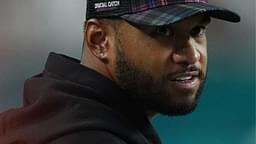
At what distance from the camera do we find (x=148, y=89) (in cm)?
96

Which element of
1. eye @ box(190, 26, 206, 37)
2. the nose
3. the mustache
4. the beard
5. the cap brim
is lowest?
the beard

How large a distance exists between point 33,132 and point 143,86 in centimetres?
20

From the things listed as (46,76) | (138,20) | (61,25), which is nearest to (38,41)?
(61,25)

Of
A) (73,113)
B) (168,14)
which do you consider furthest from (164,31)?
(73,113)

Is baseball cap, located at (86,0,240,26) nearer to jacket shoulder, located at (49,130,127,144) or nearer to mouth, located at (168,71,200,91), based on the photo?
mouth, located at (168,71,200,91)

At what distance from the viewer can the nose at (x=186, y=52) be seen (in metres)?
0.92

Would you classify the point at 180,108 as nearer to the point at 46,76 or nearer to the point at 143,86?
the point at 143,86

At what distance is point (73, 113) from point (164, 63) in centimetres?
17

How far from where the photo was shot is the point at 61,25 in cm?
161

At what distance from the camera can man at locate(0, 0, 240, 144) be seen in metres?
0.90

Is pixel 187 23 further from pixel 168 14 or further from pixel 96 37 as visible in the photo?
pixel 96 37

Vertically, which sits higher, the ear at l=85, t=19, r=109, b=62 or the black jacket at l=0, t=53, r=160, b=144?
the ear at l=85, t=19, r=109, b=62

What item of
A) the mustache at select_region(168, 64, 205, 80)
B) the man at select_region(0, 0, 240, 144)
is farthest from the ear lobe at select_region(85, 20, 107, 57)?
the mustache at select_region(168, 64, 205, 80)

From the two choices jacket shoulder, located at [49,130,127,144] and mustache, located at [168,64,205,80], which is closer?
jacket shoulder, located at [49,130,127,144]
